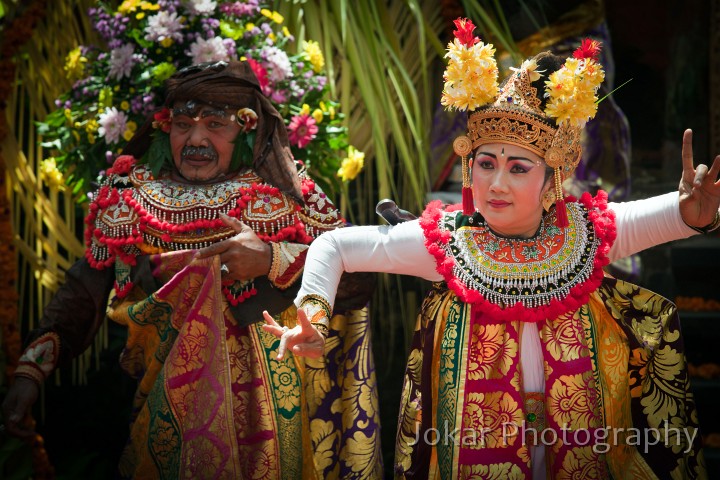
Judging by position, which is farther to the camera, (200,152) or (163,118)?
(163,118)

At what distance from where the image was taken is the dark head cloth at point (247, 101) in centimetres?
375

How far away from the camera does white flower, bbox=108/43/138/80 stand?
13.1ft

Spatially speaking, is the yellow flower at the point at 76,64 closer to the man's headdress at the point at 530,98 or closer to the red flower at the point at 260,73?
the red flower at the point at 260,73

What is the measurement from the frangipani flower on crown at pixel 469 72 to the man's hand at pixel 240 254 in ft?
3.02

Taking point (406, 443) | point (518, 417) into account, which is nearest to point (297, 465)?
point (406, 443)

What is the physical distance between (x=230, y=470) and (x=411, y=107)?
217cm

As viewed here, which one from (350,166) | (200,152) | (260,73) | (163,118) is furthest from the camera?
(350,166)

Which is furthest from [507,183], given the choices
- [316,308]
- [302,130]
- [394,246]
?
[302,130]

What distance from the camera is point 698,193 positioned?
3.04 metres

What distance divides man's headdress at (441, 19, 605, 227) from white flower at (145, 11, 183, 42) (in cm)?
131

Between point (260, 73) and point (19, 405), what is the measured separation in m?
1.56

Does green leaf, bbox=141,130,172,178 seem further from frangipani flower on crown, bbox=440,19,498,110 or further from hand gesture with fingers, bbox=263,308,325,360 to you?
frangipani flower on crown, bbox=440,19,498,110

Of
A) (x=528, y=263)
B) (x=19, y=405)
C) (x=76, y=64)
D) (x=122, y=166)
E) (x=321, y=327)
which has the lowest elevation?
(x=19, y=405)

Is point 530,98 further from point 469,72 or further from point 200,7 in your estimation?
point 200,7
